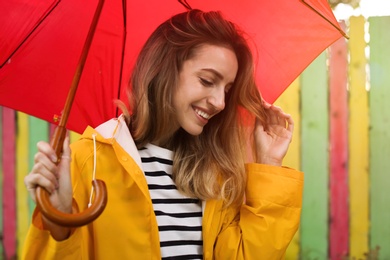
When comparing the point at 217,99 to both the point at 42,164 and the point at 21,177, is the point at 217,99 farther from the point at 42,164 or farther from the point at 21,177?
the point at 21,177

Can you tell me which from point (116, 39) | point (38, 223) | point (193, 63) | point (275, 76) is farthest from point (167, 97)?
point (38, 223)

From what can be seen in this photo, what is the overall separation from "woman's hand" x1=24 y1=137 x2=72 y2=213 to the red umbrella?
1.83 ft

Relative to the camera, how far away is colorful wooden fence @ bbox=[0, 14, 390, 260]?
12.5 ft

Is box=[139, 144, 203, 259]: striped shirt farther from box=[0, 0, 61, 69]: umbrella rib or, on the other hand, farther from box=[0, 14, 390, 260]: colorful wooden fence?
box=[0, 14, 390, 260]: colorful wooden fence

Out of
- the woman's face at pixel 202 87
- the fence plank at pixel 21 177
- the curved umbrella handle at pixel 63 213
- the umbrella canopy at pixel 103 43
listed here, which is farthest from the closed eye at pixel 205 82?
the fence plank at pixel 21 177

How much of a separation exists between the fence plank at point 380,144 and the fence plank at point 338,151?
0.18 m

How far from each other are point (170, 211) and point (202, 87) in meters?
0.48

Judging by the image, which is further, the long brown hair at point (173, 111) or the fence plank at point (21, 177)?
the fence plank at point (21, 177)

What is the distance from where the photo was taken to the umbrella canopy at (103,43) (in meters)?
2.04

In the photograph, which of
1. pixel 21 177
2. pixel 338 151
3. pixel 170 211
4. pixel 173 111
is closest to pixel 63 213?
pixel 170 211

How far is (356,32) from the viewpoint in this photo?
388 centimetres

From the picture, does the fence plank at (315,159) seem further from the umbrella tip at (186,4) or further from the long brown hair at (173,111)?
the umbrella tip at (186,4)

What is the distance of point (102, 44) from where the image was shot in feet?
7.20

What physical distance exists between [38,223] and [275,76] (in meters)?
1.16
